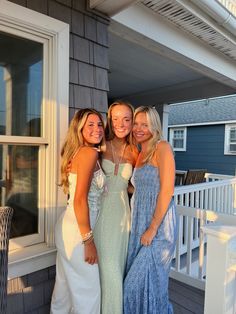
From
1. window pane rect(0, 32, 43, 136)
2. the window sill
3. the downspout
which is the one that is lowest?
the window sill

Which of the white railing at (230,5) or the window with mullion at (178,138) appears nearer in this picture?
the white railing at (230,5)

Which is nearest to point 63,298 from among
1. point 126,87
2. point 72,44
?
point 72,44

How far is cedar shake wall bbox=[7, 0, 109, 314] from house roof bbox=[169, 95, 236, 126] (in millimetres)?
8837

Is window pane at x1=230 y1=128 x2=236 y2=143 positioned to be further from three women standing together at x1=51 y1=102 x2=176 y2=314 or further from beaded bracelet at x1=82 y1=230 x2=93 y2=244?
beaded bracelet at x1=82 y1=230 x2=93 y2=244

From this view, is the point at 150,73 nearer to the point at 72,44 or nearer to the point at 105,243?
the point at 72,44

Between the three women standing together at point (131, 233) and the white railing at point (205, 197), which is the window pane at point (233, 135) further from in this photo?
the three women standing together at point (131, 233)

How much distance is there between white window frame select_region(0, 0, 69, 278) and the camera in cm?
166

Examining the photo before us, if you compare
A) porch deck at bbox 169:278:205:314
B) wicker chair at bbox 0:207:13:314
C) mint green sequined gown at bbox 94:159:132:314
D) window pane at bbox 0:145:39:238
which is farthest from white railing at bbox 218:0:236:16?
porch deck at bbox 169:278:205:314

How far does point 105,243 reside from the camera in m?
1.61

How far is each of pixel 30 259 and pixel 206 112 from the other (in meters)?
10.3

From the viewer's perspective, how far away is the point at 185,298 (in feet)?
7.56

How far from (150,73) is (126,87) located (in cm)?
106

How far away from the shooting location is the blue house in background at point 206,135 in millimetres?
9867

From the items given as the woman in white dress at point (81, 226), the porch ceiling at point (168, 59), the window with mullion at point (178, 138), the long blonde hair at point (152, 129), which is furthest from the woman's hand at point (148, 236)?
the window with mullion at point (178, 138)
